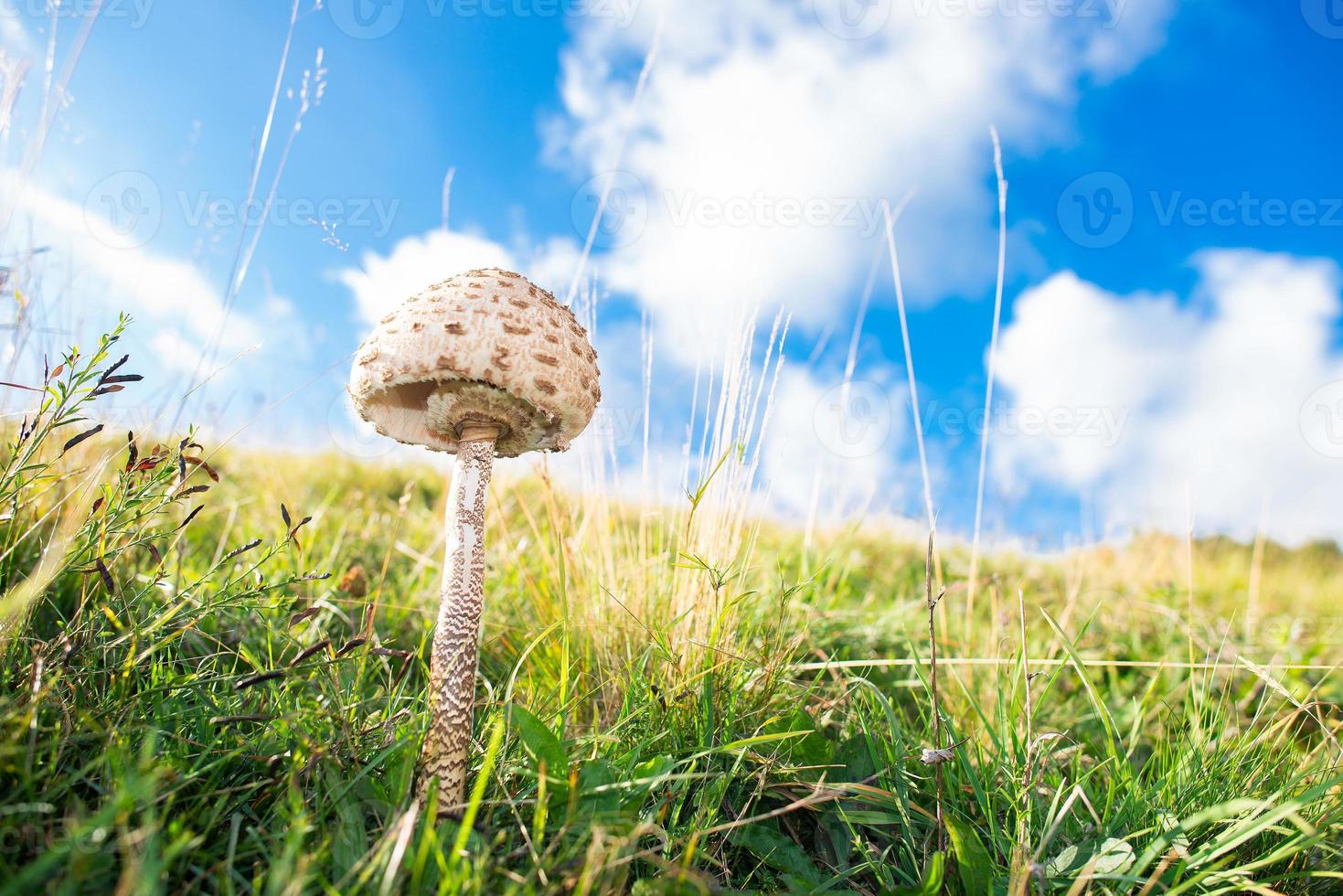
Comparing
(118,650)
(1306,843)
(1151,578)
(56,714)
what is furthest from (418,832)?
(1151,578)

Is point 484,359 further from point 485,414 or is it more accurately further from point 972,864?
point 972,864

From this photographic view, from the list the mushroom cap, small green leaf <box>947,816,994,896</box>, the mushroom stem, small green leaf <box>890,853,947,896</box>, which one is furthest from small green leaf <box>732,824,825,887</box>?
the mushroom cap

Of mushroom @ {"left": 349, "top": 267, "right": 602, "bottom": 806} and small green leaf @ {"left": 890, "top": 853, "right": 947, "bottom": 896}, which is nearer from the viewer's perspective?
small green leaf @ {"left": 890, "top": 853, "right": 947, "bottom": 896}

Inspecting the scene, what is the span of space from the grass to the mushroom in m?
0.13

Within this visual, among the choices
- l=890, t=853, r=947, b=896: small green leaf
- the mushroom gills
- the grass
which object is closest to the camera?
the grass

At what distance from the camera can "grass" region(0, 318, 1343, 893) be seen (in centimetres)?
155

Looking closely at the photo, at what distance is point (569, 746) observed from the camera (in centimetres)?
220

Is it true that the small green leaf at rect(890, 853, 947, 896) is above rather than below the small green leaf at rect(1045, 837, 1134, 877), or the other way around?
below

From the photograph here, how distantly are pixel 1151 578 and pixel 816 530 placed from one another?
2.97 metres

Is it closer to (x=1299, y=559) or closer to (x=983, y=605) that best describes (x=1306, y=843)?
(x=983, y=605)

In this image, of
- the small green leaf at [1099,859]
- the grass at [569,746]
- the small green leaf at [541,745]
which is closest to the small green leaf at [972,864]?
the grass at [569,746]

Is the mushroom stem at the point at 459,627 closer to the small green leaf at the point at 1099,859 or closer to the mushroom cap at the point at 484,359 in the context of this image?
the mushroom cap at the point at 484,359

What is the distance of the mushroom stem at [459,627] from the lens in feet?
6.22

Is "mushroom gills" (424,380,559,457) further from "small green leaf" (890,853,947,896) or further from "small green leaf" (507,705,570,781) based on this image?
"small green leaf" (890,853,947,896)
